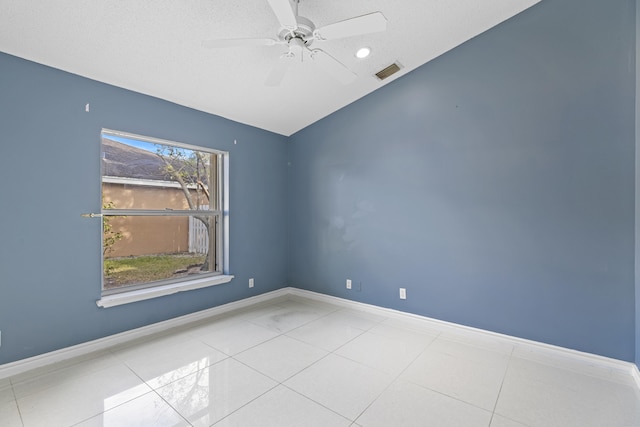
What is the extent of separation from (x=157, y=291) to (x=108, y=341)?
550 millimetres

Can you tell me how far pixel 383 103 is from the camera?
3.39 meters

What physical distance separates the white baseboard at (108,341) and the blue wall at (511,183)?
5.20ft

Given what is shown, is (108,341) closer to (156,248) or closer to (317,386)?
(156,248)

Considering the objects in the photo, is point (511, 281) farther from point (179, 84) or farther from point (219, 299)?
Answer: point (179, 84)

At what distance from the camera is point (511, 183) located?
2.62 m

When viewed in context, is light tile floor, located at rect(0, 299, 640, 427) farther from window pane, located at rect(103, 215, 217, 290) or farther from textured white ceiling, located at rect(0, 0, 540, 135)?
textured white ceiling, located at rect(0, 0, 540, 135)

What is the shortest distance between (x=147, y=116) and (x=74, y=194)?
39.2 inches

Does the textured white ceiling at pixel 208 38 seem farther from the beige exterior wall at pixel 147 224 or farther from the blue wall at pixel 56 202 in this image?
the beige exterior wall at pixel 147 224

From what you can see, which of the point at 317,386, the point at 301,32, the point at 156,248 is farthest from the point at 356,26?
the point at 156,248

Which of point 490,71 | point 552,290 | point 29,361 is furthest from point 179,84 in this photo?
point 552,290

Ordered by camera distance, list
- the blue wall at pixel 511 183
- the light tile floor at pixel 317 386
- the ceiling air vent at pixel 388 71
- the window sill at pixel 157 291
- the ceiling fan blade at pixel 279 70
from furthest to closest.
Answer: the ceiling air vent at pixel 388 71 → the window sill at pixel 157 291 → the blue wall at pixel 511 183 → the ceiling fan blade at pixel 279 70 → the light tile floor at pixel 317 386

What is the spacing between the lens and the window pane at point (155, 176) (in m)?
2.74

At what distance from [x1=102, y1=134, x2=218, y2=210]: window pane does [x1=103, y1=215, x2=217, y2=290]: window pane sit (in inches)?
6.4

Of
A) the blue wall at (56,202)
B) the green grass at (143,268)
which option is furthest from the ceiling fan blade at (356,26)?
the green grass at (143,268)
